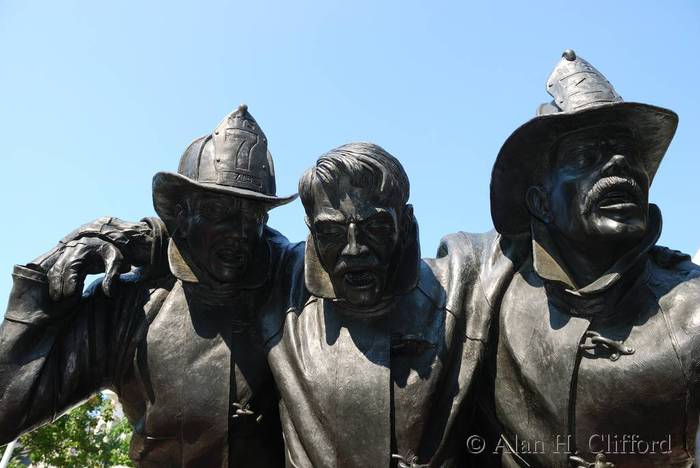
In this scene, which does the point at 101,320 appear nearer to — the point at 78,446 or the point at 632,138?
the point at 632,138

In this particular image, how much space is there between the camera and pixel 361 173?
132 inches

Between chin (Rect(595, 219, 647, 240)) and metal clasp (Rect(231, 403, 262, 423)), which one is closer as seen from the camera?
chin (Rect(595, 219, 647, 240))

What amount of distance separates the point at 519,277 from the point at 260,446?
1663mm

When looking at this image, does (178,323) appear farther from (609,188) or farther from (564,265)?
(609,188)

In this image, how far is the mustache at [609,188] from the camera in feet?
10.8

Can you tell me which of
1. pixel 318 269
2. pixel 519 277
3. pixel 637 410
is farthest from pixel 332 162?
pixel 637 410

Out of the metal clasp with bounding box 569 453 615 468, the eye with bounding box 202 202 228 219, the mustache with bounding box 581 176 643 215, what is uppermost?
the mustache with bounding box 581 176 643 215

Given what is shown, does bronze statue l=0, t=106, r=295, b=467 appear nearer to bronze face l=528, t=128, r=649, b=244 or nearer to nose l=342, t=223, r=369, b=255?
nose l=342, t=223, r=369, b=255

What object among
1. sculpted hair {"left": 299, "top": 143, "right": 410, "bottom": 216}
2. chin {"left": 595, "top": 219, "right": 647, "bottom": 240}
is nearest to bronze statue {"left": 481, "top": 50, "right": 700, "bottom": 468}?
chin {"left": 595, "top": 219, "right": 647, "bottom": 240}

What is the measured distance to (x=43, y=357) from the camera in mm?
3799

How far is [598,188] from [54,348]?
2972mm

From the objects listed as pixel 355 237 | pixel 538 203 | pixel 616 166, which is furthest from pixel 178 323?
pixel 616 166

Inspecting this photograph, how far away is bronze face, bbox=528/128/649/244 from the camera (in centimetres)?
329

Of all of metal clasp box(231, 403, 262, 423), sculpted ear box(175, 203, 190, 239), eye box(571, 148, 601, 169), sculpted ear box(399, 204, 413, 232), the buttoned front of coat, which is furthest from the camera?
sculpted ear box(175, 203, 190, 239)
